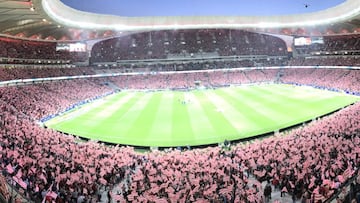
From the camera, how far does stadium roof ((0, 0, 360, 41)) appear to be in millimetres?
45516

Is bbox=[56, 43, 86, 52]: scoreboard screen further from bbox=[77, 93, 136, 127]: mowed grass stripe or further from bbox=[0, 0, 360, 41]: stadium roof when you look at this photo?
bbox=[77, 93, 136, 127]: mowed grass stripe

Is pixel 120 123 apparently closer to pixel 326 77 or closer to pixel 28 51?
pixel 28 51

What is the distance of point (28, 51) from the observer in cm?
6231

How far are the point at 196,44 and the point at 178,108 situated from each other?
5355cm

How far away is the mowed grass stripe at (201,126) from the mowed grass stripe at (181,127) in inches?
18.9

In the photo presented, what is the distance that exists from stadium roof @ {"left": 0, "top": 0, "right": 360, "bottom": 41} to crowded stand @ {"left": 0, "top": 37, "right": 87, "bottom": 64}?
155 centimetres

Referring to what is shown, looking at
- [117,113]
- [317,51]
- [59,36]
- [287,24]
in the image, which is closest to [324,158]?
[117,113]

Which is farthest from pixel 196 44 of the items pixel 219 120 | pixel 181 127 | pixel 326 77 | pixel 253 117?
pixel 181 127

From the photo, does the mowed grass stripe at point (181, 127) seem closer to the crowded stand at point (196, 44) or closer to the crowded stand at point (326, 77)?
A: the crowded stand at point (326, 77)

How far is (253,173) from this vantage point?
15.7 m

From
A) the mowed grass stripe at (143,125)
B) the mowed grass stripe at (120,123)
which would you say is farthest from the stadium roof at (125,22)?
the mowed grass stripe at (143,125)

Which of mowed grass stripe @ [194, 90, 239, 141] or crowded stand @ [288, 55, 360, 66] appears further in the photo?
crowded stand @ [288, 55, 360, 66]

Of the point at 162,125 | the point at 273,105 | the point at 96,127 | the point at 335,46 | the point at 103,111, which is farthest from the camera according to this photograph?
the point at 335,46

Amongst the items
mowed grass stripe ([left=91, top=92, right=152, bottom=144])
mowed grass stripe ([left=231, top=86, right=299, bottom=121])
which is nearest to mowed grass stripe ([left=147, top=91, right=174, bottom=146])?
mowed grass stripe ([left=91, top=92, right=152, bottom=144])
